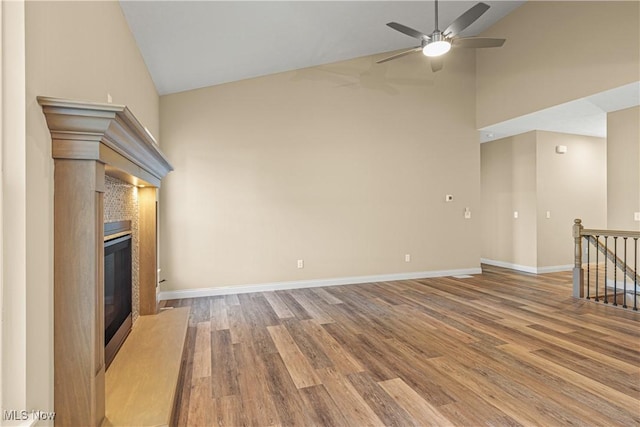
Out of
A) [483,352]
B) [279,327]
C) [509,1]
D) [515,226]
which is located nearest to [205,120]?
[279,327]

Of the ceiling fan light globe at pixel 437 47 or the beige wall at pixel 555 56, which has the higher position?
the beige wall at pixel 555 56

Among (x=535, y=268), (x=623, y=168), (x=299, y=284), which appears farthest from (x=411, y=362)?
(x=535, y=268)

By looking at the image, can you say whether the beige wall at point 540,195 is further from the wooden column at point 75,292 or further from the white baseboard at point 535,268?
the wooden column at point 75,292

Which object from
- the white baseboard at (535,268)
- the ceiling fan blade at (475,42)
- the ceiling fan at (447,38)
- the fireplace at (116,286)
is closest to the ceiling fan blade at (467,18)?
the ceiling fan at (447,38)

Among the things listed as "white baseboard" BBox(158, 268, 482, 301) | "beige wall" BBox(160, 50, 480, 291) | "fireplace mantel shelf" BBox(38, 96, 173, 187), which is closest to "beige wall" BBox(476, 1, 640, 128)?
"beige wall" BBox(160, 50, 480, 291)

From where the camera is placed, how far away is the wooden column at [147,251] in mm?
3119

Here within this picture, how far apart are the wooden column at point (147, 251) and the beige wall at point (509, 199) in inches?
245

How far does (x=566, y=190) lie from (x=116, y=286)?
741 cm

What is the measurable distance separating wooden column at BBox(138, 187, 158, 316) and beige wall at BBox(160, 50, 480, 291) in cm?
142

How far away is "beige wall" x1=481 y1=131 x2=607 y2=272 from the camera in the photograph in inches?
243

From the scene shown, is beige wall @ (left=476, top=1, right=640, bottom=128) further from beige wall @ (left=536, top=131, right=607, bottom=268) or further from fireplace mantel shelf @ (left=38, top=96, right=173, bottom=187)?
fireplace mantel shelf @ (left=38, top=96, right=173, bottom=187)

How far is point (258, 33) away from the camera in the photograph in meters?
3.61
